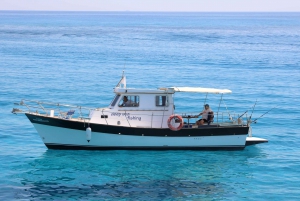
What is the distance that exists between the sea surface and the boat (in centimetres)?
57

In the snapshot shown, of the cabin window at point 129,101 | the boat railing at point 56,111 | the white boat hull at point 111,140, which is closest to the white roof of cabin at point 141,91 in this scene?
the cabin window at point 129,101

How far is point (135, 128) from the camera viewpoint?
3056 cm

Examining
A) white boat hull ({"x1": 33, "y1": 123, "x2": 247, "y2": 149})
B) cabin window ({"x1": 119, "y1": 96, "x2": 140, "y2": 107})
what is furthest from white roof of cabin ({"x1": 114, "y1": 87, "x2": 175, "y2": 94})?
white boat hull ({"x1": 33, "y1": 123, "x2": 247, "y2": 149})

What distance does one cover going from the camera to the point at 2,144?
32.9m

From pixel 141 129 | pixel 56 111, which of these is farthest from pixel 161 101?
pixel 56 111

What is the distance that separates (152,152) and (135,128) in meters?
1.87

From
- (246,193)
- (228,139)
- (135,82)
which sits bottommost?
(246,193)

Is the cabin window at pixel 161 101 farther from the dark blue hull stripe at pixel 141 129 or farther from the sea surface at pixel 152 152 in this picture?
the sea surface at pixel 152 152

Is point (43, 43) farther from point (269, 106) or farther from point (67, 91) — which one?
point (269, 106)

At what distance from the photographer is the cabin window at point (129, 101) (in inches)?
1239

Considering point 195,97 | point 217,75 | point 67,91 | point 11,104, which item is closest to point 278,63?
point 217,75

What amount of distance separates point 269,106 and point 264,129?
7753 millimetres

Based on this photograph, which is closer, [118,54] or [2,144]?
[2,144]

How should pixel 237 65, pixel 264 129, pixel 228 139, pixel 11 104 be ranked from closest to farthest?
pixel 228 139 < pixel 264 129 < pixel 11 104 < pixel 237 65
